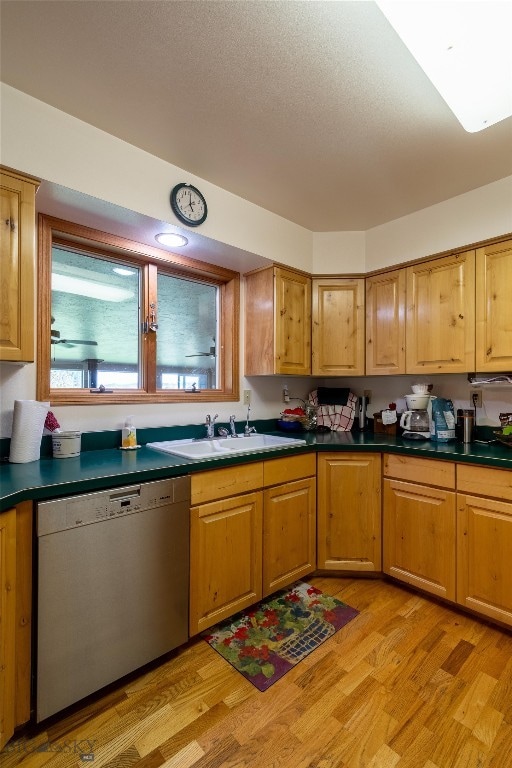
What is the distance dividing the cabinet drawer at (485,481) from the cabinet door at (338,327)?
3.29 ft

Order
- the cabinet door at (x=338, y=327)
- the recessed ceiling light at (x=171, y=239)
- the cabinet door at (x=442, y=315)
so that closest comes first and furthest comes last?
the recessed ceiling light at (x=171, y=239) → the cabinet door at (x=442, y=315) → the cabinet door at (x=338, y=327)

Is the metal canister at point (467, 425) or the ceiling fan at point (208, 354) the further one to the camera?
the ceiling fan at point (208, 354)

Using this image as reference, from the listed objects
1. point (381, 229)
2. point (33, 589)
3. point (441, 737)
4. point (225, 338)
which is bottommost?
point (441, 737)

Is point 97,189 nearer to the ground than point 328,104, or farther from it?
nearer to the ground

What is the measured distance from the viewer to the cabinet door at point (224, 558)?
5.40ft

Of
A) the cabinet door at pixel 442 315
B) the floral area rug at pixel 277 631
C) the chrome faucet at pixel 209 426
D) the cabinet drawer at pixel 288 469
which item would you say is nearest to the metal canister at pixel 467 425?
the cabinet door at pixel 442 315

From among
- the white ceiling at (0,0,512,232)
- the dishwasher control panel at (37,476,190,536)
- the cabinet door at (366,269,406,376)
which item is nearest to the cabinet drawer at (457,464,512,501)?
the cabinet door at (366,269,406,376)

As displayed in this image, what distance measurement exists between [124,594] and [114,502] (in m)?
0.38

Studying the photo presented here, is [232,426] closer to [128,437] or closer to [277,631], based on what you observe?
[128,437]

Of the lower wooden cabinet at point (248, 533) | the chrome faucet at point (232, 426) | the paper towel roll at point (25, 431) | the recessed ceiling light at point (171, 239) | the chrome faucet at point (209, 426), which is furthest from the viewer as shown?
the chrome faucet at point (232, 426)

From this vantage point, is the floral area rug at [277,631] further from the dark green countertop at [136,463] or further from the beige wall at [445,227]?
the beige wall at [445,227]

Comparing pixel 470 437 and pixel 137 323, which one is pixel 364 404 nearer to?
pixel 470 437

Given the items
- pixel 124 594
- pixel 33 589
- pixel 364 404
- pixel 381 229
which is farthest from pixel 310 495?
pixel 381 229

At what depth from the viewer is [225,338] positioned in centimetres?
264
